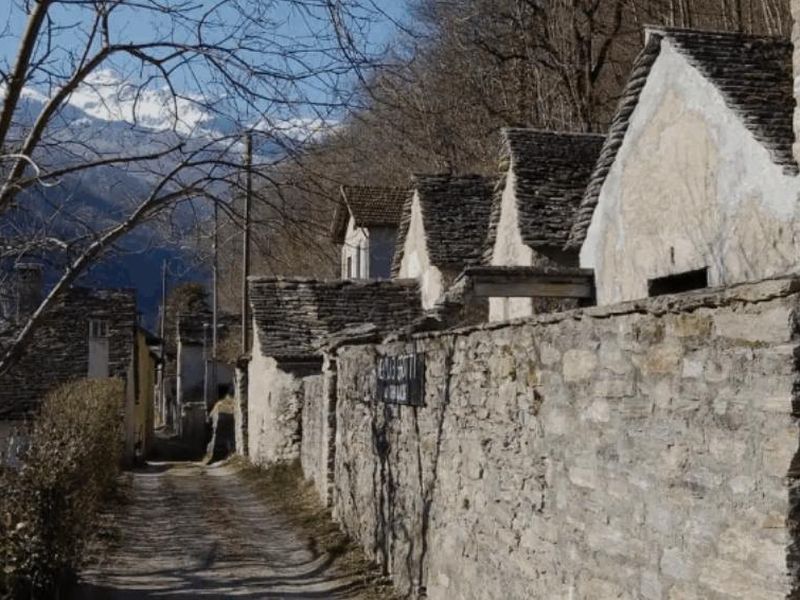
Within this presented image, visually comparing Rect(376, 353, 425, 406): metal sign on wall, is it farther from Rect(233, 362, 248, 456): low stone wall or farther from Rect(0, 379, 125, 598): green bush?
Rect(233, 362, 248, 456): low stone wall

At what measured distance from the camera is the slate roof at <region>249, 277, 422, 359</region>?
962 inches

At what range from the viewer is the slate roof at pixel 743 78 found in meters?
11.6

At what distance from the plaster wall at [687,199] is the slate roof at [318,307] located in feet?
31.2

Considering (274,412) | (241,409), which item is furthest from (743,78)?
(241,409)

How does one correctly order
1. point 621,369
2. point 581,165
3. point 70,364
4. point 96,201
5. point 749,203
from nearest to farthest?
point 621,369 < point 96,201 < point 749,203 < point 581,165 < point 70,364

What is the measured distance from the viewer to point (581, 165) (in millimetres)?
18438

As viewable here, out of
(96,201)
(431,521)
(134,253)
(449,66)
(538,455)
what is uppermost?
(449,66)

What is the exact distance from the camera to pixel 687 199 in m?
13.0

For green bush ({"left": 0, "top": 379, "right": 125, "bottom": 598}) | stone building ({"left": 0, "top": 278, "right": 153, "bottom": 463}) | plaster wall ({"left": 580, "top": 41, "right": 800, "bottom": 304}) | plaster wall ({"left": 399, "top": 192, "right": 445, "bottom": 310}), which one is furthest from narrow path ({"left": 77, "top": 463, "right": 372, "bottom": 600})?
stone building ({"left": 0, "top": 278, "right": 153, "bottom": 463})

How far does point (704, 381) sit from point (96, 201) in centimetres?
687

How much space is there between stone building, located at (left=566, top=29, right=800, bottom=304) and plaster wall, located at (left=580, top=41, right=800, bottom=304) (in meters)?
0.01

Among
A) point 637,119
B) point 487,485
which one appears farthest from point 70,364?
point 487,485

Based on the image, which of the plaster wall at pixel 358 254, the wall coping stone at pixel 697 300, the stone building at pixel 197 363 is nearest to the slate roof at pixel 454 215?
the plaster wall at pixel 358 254

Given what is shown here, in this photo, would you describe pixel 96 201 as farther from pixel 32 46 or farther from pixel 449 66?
pixel 449 66
